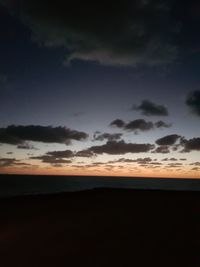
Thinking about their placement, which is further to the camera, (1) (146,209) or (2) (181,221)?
(1) (146,209)

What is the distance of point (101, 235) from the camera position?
1189 centimetres

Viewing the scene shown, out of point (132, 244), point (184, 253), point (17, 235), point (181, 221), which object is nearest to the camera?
point (184, 253)

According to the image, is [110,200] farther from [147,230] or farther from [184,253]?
[184,253]

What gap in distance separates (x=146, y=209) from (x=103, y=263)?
8193mm

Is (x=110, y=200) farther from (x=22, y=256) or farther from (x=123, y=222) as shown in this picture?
(x=22, y=256)

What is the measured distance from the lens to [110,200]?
816 inches

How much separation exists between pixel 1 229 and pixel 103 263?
5.46 m

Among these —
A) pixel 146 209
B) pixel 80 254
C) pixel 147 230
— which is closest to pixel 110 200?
pixel 146 209

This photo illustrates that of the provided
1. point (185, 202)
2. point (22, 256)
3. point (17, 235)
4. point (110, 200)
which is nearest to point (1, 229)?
point (17, 235)

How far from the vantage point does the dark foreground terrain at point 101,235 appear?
9461 millimetres

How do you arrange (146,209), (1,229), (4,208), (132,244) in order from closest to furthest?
(132,244) < (1,229) < (146,209) < (4,208)

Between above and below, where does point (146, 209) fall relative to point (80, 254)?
above

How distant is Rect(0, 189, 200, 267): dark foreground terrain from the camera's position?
946cm

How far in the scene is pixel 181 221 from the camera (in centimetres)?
1409
